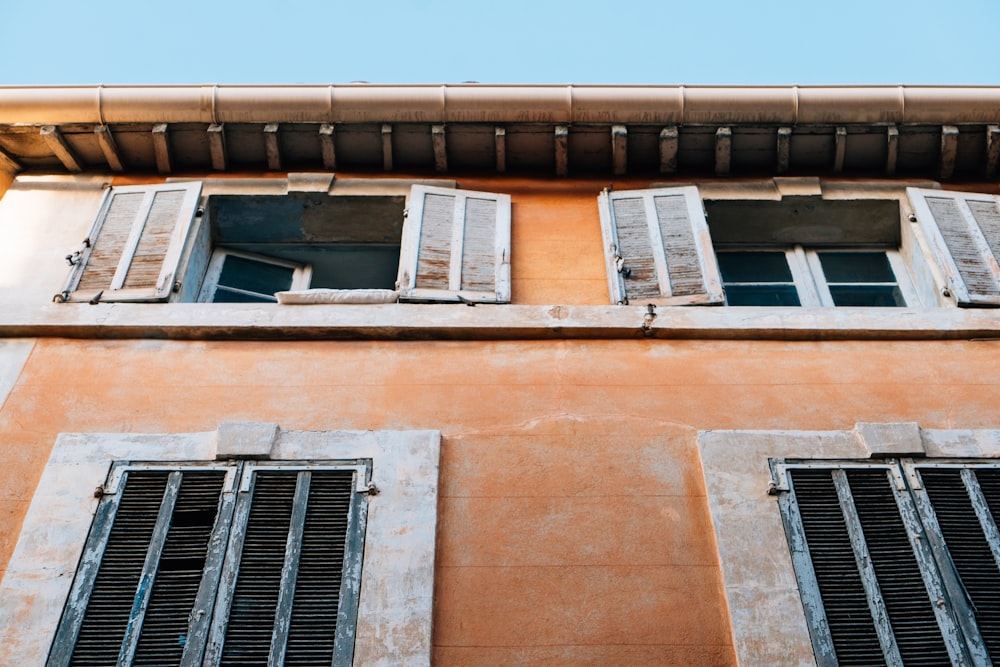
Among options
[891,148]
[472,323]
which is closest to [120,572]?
[472,323]

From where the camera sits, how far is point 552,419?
17.4 feet

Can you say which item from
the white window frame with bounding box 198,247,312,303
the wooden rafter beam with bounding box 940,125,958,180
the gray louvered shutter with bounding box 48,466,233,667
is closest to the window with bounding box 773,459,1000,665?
the gray louvered shutter with bounding box 48,466,233,667

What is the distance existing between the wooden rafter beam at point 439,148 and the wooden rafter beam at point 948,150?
3494 mm

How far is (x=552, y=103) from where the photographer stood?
7.25m

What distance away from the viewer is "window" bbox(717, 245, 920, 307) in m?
6.96

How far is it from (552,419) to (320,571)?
144 centimetres


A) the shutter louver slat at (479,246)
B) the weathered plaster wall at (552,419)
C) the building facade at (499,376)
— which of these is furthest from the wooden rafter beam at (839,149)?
the shutter louver slat at (479,246)

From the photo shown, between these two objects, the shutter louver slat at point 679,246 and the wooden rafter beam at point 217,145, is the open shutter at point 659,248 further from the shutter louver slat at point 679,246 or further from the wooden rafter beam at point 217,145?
the wooden rafter beam at point 217,145

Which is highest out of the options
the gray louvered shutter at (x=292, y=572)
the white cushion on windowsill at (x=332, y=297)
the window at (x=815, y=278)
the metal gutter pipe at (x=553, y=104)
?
the metal gutter pipe at (x=553, y=104)

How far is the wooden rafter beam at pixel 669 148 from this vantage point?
7258mm

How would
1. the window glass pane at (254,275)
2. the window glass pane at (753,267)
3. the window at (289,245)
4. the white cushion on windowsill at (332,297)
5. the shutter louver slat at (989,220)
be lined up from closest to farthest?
1. the white cushion on windowsill at (332,297)
2. the window at (289,245)
3. the shutter louver slat at (989,220)
4. the window glass pane at (254,275)
5. the window glass pane at (753,267)

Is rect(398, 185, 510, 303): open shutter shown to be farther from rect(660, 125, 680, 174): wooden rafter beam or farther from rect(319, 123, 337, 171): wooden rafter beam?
rect(660, 125, 680, 174): wooden rafter beam

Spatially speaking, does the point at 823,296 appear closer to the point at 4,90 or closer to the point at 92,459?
the point at 92,459

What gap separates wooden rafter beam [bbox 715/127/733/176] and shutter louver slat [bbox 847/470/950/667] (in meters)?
3.06
